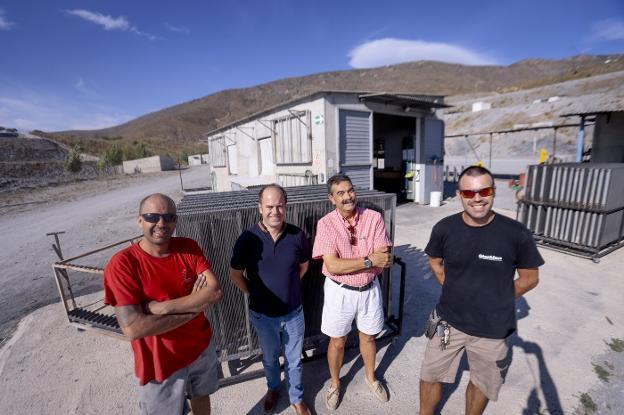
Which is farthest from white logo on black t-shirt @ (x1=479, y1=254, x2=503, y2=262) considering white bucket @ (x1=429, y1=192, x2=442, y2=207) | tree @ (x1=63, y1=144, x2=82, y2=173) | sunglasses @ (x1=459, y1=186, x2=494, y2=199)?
tree @ (x1=63, y1=144, x2=82, y2=173)

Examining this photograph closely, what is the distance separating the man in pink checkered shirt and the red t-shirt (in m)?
1.01

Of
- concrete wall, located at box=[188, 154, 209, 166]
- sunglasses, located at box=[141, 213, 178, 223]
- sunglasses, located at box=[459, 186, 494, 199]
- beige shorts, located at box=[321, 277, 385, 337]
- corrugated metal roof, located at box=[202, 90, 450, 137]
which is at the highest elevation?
corrugated metal roof, located at box=[202, 90, 450, 137]

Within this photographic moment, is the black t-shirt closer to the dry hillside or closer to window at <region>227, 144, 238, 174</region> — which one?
window at <region>227, 144, 238, 174</region>

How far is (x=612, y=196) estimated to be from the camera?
5.50 metres

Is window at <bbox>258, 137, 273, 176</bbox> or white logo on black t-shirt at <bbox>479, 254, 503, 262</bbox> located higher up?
window at <bbox>258, 137, 273, 176</bbox>

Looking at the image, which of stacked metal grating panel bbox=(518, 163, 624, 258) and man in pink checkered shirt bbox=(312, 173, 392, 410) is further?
stacked metal grating panel bbox=(518, 163, 624, 258)

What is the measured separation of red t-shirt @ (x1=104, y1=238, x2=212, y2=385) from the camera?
1674 mm

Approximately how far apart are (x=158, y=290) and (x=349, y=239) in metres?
1.47

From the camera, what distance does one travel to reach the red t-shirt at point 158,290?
1674 millimetres

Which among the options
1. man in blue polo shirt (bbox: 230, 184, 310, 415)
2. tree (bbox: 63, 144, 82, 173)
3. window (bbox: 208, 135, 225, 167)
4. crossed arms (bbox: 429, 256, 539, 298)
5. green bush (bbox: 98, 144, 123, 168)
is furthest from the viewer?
green bush (bbox: 98, 144, 123, 168)

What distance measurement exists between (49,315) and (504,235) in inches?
241

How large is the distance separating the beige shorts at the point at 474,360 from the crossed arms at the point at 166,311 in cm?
177

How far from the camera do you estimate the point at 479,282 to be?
2027mm

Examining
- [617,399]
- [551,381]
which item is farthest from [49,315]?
[617,399]
